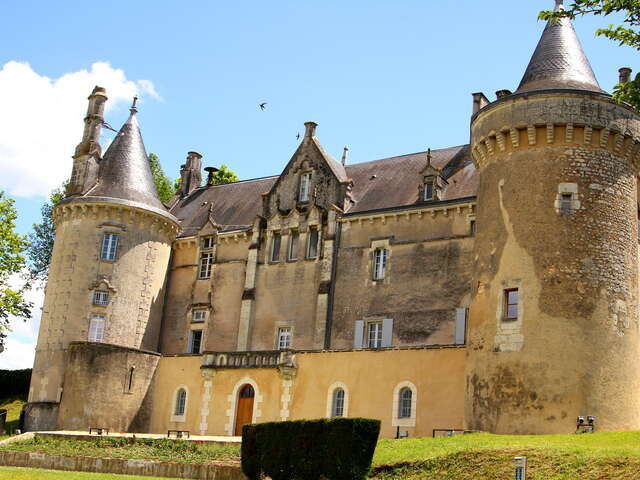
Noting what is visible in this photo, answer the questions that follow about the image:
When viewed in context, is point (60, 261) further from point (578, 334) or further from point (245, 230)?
point (578, 334)

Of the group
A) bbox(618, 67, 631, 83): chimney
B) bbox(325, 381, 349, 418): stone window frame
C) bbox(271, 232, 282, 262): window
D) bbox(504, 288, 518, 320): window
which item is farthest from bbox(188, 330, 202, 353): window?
bbox(618, 67, 631, 83): chimney

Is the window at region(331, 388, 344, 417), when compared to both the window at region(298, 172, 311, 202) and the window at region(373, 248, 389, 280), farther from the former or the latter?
the window at region(298, 172, 311, 202)

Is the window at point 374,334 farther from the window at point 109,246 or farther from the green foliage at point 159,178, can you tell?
the green foliage at point 159,178

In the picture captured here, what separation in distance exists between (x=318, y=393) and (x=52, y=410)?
38.7 feet

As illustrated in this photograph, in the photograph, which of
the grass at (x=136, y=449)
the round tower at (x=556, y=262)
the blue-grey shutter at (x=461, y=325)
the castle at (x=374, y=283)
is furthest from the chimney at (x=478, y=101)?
the grass at (x=136, y=449)

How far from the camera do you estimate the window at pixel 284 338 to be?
35.1 metres

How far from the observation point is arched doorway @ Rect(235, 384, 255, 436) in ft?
99.8

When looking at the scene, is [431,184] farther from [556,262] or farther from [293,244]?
[556,262]

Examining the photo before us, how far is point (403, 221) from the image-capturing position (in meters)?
33.7

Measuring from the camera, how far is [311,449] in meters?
17.9

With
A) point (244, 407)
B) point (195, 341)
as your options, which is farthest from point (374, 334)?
point (195, 341)

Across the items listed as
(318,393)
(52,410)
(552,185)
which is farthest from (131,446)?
(552,185)

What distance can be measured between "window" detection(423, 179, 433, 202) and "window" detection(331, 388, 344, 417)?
9.19 metres

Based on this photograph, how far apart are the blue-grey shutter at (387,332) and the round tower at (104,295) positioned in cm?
925
